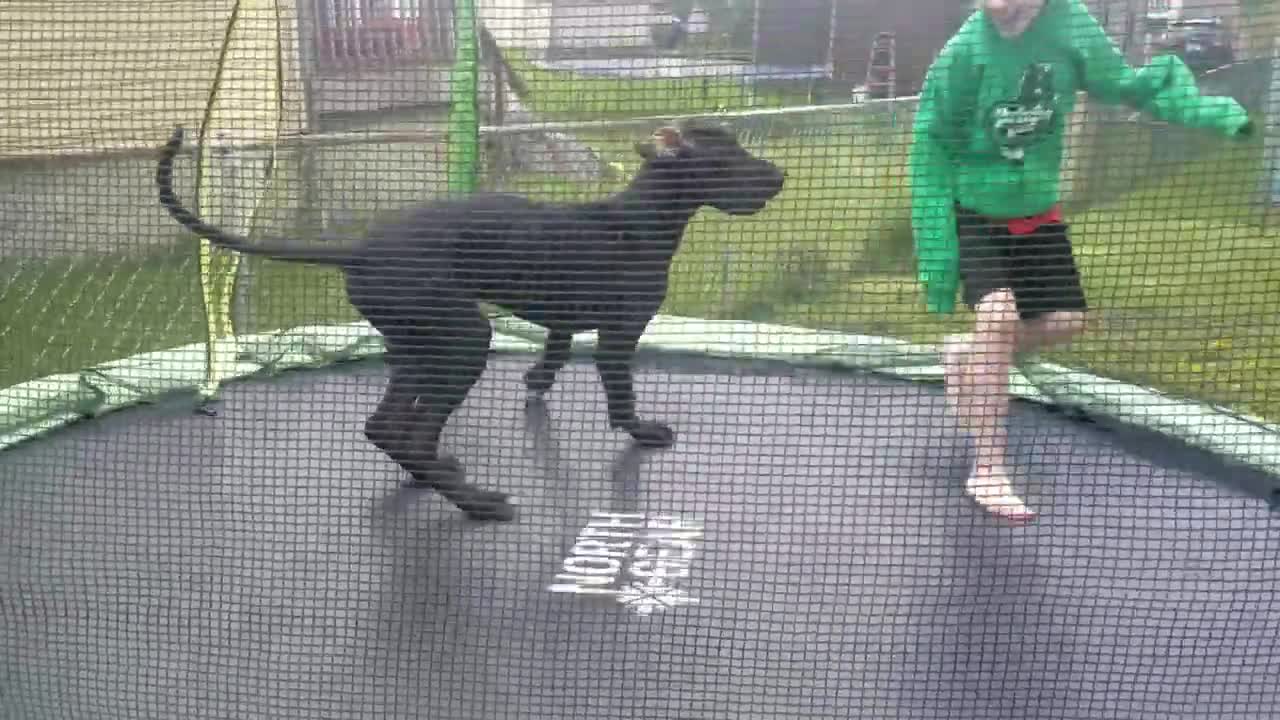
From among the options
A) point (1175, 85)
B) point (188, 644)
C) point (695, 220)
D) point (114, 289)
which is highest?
point (1175, 85)

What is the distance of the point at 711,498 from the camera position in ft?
6.41

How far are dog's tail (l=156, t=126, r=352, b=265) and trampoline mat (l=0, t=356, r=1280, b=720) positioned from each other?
272 mm

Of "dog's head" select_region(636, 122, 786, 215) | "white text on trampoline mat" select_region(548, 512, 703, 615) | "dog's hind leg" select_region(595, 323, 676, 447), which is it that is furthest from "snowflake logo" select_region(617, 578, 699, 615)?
"dog's head" select_region(636, 122, 786, 215)

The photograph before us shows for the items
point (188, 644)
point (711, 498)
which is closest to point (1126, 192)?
point (711, 498)

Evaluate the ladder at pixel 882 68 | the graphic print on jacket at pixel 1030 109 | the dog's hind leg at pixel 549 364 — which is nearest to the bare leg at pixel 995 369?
the graphic print on jacket at pixel 1030 109

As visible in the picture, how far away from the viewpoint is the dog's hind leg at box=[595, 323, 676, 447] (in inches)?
82.7

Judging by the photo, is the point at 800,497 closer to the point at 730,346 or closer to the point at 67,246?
the point at 730,346

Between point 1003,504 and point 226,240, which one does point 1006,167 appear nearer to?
point 1003,504

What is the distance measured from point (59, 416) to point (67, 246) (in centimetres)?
43

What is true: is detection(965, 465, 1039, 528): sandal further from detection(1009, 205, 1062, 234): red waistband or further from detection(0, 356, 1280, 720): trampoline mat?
detection(1009, 205, 1062, 234): red waistband

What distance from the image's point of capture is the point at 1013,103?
1623mm

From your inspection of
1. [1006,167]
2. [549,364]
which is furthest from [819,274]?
[549,364]

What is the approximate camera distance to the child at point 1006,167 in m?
1.61

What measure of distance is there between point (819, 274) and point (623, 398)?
0.49 metres
